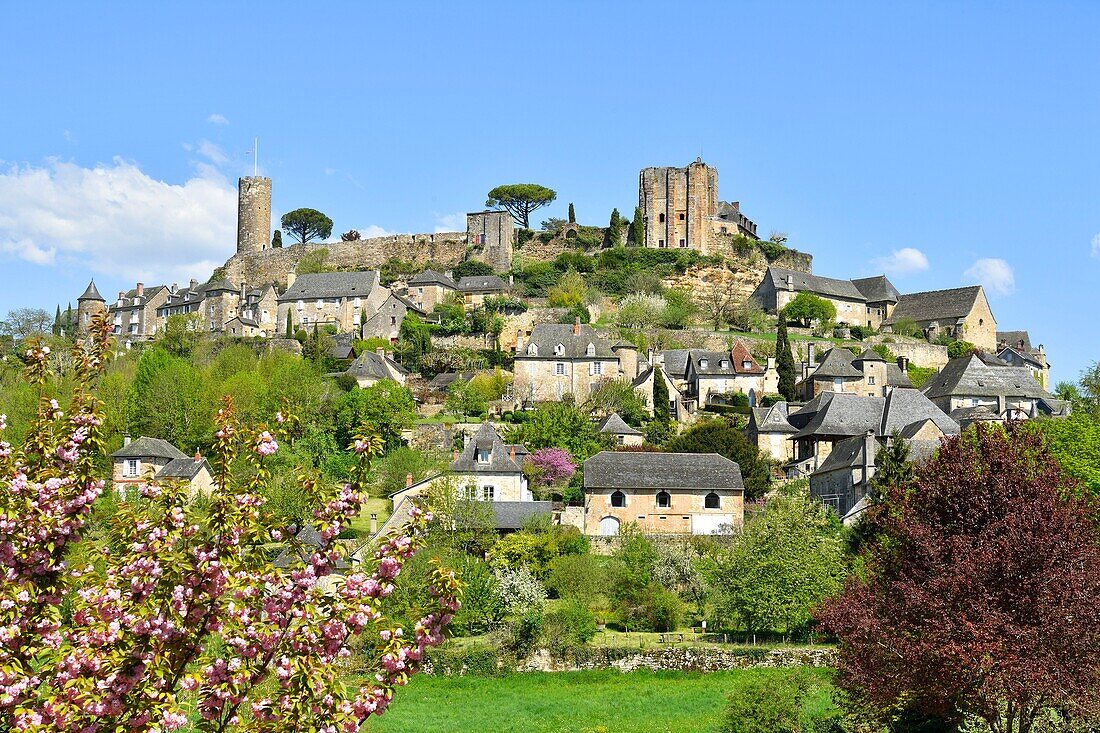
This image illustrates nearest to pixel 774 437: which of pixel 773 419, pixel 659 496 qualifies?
pixel 773 419

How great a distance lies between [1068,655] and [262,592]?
14.0 metres

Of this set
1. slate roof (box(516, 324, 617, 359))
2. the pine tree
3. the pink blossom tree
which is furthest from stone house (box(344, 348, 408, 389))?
the pink blossom tree

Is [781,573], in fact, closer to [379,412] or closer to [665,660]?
[665,660]

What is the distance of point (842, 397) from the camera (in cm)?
5988

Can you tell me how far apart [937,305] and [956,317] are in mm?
2428

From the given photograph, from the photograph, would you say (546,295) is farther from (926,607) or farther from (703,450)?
(926,607)

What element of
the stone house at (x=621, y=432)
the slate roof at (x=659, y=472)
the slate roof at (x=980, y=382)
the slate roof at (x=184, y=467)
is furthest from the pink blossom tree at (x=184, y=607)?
the slate roof at (x=980, y=382)

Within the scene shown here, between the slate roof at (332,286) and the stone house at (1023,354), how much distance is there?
45.2 m

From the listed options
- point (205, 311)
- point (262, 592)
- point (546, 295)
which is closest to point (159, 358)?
point (205, 311)

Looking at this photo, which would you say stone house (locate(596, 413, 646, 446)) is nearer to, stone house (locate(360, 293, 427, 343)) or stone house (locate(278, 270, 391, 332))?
stone house (locate(360, 293, 427, 343))

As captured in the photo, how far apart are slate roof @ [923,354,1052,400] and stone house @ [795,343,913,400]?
2.17 meters

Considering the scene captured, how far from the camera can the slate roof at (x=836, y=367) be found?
68688 millimetres

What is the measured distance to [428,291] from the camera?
87438 millimetres

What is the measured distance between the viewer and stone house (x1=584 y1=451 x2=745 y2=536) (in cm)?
4941
